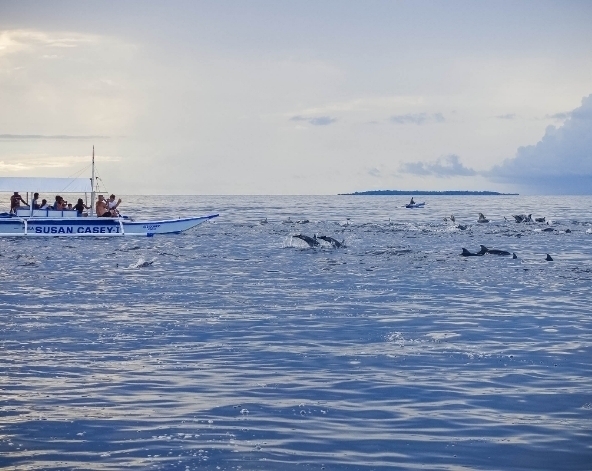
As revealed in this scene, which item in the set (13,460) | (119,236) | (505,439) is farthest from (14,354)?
(119,236)

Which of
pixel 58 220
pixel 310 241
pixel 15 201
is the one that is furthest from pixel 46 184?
pixel 310 241

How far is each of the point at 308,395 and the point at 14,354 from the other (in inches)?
219

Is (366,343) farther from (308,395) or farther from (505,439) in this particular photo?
(505,439)

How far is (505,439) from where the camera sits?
9133 mm

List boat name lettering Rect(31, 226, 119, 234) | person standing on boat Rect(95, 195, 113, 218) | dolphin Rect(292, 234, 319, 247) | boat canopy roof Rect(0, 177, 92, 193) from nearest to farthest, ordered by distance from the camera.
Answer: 1. dolphin Rect(292, 234, 319, 247)
2. boat name lettering Rect(31, 226, 119, 234)
3. boat canopy roof Rect(0, 177, 92, 193)
4. person standing on boat Rect(95, 195, 113, 218)

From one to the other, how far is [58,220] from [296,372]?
124 ft

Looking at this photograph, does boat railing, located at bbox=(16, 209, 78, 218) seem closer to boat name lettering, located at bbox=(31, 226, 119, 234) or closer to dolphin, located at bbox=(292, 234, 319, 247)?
boat name lettering, located at bbox=(31, 226, 119, 234)

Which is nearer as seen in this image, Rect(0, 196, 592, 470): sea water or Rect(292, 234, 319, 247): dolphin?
Rect(0, 196, 592, 470): sea water

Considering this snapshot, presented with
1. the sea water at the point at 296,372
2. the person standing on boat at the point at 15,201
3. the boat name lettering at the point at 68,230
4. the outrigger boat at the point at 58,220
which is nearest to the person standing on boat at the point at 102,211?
the outrigger boat at the point at 58,220

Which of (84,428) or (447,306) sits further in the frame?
(447,306)

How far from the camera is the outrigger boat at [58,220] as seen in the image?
4753cm

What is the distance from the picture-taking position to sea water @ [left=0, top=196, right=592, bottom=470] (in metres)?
8.76

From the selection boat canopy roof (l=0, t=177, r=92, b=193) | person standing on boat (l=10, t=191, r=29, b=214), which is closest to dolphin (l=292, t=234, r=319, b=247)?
boat canopy roof (l=0, t=177, r=92, b=193)

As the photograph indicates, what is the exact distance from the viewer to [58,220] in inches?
1870
